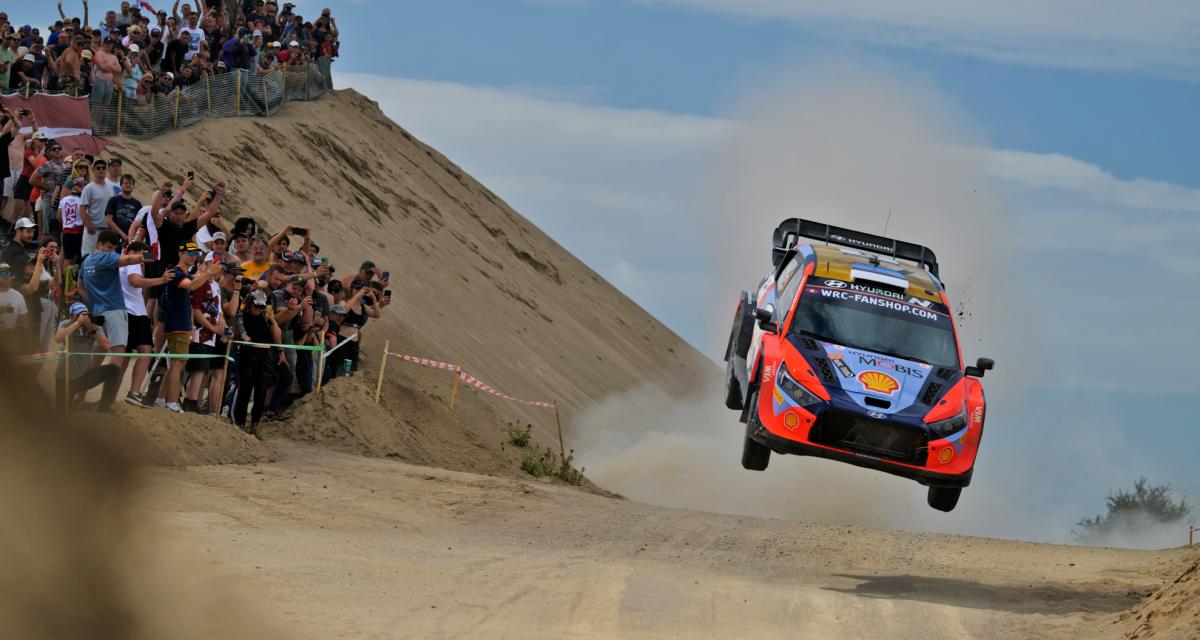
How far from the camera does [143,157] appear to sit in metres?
26.6

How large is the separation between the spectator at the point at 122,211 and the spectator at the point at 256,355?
168 centimetres

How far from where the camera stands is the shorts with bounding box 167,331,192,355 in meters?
14.4

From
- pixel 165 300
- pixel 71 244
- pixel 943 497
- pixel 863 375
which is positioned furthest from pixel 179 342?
pixel 943 497

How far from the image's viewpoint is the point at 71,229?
16922mm

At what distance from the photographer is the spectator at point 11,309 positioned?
12.2 meters

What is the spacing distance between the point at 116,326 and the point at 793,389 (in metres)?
6.19

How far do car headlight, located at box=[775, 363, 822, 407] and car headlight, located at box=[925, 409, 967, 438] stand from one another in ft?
3.48

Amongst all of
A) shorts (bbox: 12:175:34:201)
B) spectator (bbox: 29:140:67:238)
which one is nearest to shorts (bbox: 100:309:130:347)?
spectator (bbox: 29:140:67:238)

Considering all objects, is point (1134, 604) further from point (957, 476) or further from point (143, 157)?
point (143, 157)

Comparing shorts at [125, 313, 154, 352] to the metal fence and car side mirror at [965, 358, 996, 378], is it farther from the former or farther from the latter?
the metal fence

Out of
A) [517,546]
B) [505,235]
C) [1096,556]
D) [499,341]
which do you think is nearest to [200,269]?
[517,546]

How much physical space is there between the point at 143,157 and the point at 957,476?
18208 mm

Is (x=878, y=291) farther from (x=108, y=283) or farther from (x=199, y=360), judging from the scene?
(x=108, y=283)

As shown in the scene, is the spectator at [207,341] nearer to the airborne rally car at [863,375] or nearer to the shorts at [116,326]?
the shorts at [116,326]
